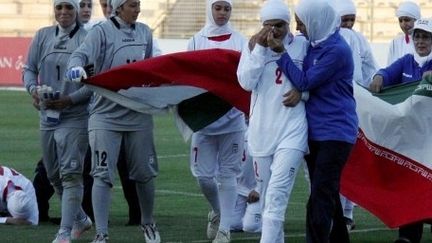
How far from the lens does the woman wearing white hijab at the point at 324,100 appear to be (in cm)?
903

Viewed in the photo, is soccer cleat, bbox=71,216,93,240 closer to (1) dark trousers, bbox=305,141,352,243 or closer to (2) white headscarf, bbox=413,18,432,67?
(1) dark trousers, bbox=305,141,352,243

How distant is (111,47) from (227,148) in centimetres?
143

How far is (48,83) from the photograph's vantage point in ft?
35.1

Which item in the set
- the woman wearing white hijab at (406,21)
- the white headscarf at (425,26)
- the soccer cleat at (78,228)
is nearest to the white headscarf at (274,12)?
the white headscarf at (425,26)

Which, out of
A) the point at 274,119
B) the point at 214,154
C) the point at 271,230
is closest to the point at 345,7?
the point at 214,154

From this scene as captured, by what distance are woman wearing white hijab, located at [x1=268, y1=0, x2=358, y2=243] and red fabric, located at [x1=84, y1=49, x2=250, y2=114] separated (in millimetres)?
1341

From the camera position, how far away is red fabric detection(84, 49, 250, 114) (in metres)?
10.4

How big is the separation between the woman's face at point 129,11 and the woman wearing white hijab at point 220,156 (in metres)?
1.10

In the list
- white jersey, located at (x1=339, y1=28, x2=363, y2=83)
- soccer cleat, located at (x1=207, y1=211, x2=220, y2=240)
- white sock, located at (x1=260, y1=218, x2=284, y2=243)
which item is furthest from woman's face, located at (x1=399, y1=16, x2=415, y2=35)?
white sock, located at (x1=260, y1=218, x2=284, y2=243)

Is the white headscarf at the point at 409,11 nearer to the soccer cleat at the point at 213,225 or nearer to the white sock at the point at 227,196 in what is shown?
the white sock at the point at 227,196

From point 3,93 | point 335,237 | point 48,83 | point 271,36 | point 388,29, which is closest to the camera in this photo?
point 271,36

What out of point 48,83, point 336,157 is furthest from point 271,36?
point 48,83

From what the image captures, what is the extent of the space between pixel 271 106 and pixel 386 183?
1.90 m

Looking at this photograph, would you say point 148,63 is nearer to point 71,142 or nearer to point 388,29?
point 71,142
